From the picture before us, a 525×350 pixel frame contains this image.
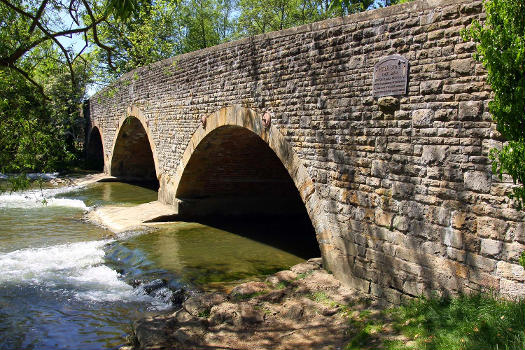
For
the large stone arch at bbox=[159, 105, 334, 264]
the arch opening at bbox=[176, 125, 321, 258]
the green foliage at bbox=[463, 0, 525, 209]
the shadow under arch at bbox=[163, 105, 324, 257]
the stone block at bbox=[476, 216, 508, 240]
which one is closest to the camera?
the green foliage at bbox=[463, 0, 525, 209]

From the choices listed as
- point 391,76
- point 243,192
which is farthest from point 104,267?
point 391,76

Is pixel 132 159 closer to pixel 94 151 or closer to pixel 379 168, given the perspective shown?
pixel 94 151

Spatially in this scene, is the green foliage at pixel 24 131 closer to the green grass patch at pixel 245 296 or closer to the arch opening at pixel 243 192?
the arch opening at pixel 243 192

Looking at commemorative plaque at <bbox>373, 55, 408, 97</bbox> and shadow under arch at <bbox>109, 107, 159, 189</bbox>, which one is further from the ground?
commemorative plaque at <bbox>373, 55, 408, 97</bbox>

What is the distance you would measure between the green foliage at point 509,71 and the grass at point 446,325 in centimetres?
102

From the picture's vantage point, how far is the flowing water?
18.6ft

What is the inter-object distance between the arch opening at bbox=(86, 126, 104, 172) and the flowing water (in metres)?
11.8

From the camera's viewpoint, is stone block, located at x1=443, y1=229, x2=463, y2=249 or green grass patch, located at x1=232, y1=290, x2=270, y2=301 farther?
green grass patch, located at x1=232, y1=290, x2=270, y2=301

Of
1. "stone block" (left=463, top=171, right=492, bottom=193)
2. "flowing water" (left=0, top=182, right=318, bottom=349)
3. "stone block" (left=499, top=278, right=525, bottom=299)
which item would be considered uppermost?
"stone block" (left=463, top=171, right=492, bottom=193)

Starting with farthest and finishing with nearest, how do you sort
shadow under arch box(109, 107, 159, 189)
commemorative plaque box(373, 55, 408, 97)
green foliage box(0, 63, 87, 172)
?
shadow under arch box(109, 107, 159, 189) < green foliage box(0, 63, 87, 172) < commemorative plaque box(373, 55, 408, 97)

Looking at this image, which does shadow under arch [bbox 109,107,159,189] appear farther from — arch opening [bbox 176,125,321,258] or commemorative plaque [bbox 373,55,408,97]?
commemorative plaque [bbox 373,55,408,97]

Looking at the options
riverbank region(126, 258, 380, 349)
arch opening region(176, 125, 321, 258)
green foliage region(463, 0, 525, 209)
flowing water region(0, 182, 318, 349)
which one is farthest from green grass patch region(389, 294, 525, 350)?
arch opening region(176, 125, 321, 258)

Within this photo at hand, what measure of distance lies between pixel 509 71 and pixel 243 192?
9204 mm

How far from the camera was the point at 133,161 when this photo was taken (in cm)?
2023
